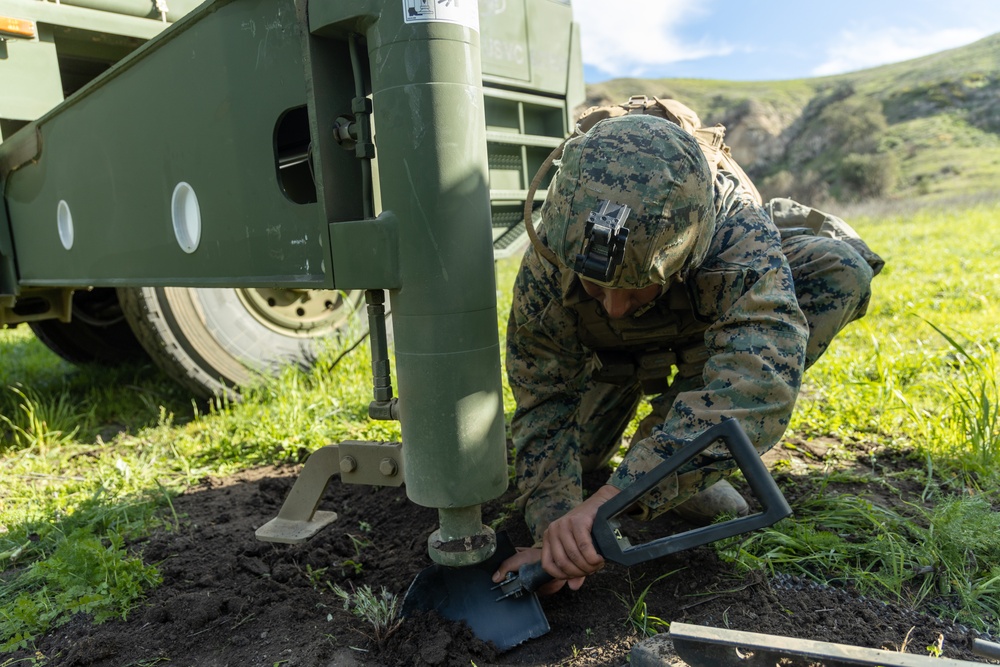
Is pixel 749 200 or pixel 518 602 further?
pixel 749 200

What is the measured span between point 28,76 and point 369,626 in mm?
2242

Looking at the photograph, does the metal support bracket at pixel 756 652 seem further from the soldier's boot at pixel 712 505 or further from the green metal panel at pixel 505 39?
the green metal panel at pixel 505 39

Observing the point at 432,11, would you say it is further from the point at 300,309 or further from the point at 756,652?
the point at 300,309

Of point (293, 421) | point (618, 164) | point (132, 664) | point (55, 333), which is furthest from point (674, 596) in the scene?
point (55, 333)

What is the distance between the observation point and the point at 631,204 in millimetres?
1415

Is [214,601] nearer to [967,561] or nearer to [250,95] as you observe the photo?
[250,95]

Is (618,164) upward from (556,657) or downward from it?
upward

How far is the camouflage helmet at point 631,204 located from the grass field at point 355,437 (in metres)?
0.76

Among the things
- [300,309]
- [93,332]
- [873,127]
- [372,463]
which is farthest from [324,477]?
[873,127]

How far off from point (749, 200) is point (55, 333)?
3653mm

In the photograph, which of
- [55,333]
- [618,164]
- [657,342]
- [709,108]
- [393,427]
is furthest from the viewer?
[709,108]

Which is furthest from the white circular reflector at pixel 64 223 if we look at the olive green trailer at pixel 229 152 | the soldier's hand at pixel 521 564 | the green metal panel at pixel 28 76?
the soldier's hand at pixel 521 564

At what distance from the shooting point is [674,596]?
5.35ft

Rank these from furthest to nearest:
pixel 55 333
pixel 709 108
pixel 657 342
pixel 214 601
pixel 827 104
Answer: pixel 709 108 < pixel 827 104 < pixel 55 333 < pixel 657 342 < pixel 214 601
